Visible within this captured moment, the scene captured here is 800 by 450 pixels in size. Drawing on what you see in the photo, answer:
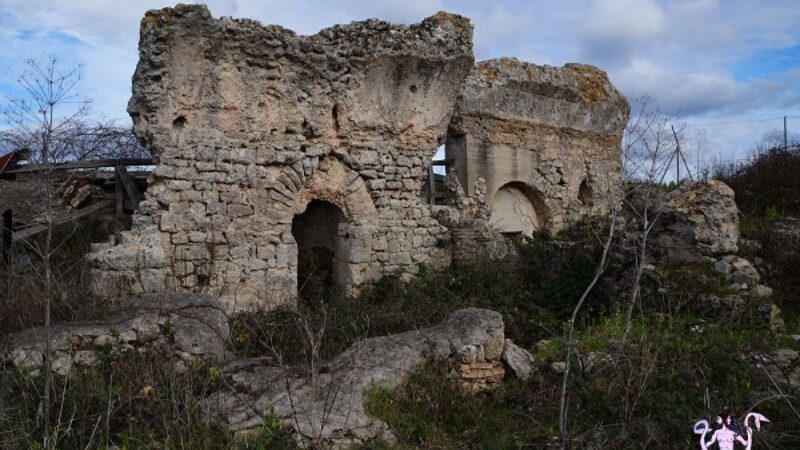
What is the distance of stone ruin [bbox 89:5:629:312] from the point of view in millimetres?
7738

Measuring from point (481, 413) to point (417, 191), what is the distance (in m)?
5.08

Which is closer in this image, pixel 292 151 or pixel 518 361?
pixel 518 361

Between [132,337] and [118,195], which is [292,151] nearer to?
[118,195]

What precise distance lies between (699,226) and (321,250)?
5.18 m

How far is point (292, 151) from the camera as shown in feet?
28.0

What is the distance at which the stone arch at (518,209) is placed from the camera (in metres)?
12.2

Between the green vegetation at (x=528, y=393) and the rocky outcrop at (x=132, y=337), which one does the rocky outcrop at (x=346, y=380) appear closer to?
the green vegetation at (x=528, y=393)

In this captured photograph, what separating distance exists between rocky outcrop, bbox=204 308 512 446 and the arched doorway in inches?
134

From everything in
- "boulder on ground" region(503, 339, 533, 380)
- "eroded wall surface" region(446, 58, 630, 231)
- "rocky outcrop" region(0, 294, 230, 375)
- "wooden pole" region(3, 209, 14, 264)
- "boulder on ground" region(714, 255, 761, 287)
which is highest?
"eroded wall surface" region(446, 58, 630, 231)

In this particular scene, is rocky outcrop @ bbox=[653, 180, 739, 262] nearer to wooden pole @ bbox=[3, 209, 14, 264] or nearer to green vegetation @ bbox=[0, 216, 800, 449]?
green vegetation @ bbox=[0, 216, 800, 449]

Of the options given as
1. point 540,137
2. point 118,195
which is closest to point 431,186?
point 540,137

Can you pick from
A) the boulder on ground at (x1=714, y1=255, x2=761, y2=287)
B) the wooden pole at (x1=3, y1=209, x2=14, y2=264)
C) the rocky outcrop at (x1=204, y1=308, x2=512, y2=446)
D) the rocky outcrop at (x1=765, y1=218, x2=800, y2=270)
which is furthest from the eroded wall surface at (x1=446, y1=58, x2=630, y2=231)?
the wooden pole at (x1=3, y1=209, x2=14, y2=264)

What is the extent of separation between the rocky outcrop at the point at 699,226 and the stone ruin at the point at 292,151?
9.38ft

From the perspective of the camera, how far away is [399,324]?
7.50m
